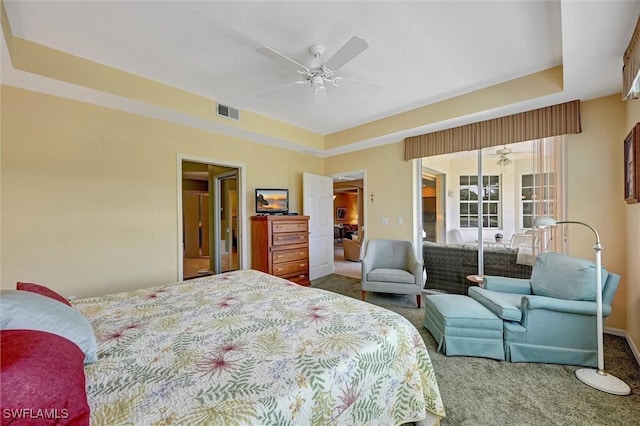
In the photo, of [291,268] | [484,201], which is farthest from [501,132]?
[291,268]

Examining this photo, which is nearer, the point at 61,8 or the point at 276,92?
the point at 61,8

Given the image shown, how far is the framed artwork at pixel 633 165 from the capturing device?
6.97 feet

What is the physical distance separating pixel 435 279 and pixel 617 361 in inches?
82.1

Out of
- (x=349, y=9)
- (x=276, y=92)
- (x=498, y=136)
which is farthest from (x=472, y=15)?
(x=276, y=92)

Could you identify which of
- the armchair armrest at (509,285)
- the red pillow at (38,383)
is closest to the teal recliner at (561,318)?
the armchair armrest at (509,285)

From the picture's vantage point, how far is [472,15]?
204 cm

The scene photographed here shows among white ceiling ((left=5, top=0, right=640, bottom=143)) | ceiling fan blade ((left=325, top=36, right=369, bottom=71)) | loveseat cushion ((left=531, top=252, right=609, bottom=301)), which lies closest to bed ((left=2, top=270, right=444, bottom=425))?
loveseat cushion ((left=531, top=252, right=609, bottom=301))

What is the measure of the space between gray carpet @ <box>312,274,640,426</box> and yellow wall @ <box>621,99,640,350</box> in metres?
0.29

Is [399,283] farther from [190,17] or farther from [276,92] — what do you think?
Answer: [190,17]

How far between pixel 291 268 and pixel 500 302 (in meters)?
3.00

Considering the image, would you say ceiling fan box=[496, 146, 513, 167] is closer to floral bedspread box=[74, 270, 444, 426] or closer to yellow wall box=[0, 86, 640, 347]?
yellow wall box=[0, 86, 640, 347]

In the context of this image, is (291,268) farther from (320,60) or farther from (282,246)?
(320,60)

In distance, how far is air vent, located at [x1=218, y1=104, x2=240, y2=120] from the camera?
3.56 meters

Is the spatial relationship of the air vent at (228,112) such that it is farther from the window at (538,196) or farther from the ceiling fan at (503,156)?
the window at (538,196)
